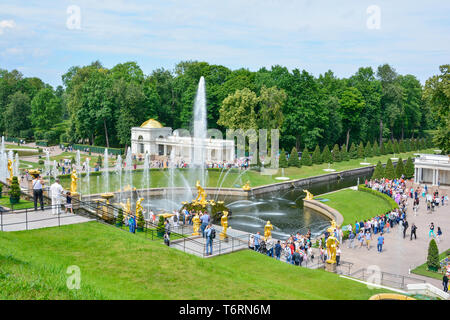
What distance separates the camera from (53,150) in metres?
82.7

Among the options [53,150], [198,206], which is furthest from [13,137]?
[198,206]

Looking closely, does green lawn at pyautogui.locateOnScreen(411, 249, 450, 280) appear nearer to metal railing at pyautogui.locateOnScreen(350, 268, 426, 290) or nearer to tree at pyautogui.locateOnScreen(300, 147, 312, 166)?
metal railing at pyautogui.locateOnScreen(350, 268, 426, 290)

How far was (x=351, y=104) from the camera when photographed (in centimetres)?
8950

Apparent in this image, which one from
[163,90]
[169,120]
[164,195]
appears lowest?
[164,195]

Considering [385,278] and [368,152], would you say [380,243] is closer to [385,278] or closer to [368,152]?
[385,278]

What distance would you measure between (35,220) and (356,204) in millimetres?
32621

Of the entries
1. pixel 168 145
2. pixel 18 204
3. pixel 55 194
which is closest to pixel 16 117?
pixel 168 145

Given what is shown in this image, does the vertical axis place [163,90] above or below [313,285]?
above

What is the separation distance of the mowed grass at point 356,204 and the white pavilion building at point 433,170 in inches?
428
